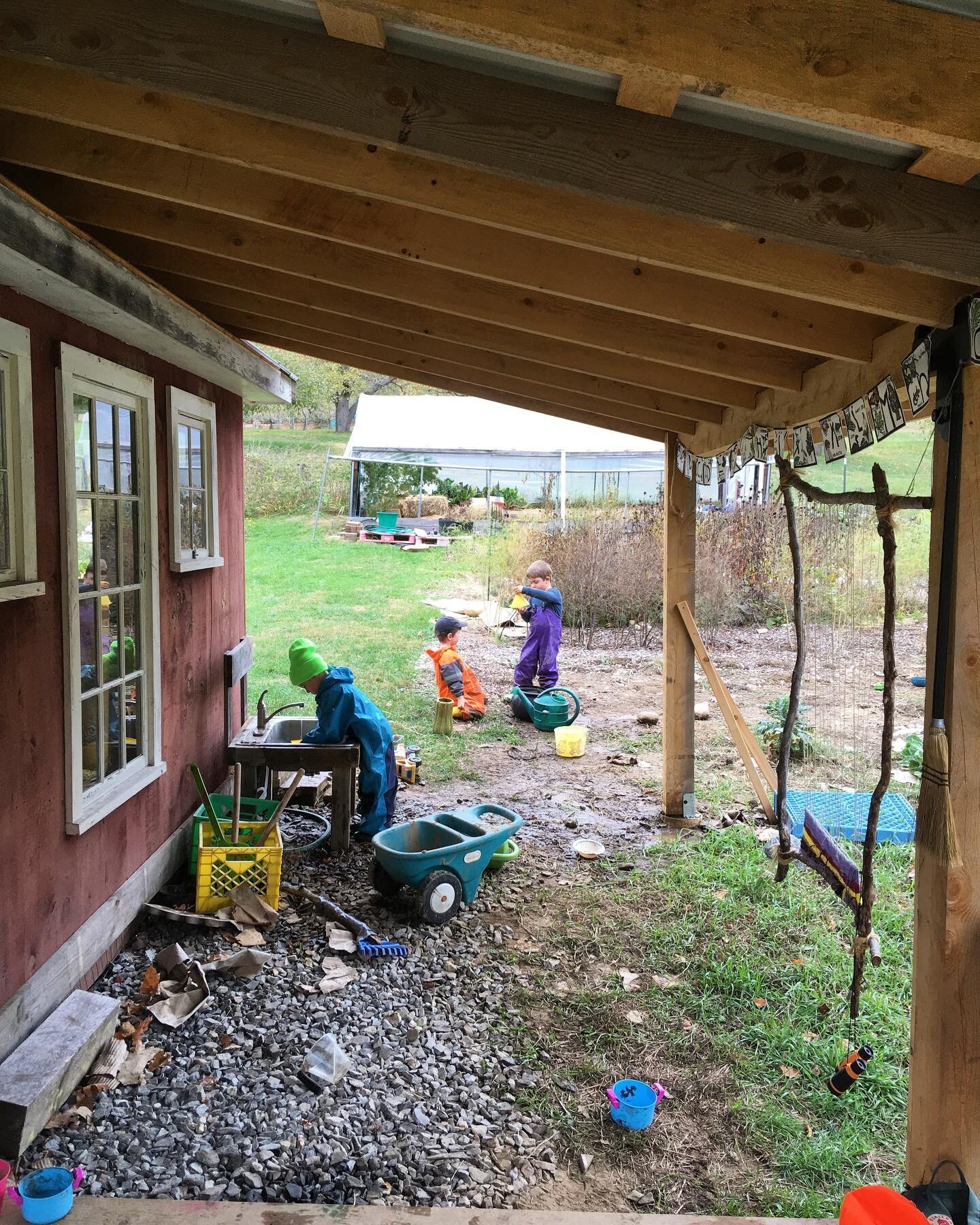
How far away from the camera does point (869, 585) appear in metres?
6.89

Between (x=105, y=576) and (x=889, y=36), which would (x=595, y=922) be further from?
(x=889, y=36)

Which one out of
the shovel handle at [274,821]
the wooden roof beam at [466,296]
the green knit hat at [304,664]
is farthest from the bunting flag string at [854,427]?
the shovel handle at [274,821]

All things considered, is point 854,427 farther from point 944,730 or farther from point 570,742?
point 570,742

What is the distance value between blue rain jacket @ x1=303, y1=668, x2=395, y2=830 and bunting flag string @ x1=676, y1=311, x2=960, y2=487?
8.62ft

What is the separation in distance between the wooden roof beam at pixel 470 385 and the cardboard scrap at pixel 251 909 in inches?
122

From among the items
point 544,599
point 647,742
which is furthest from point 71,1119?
point 544,599

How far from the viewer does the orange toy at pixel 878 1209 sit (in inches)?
77.6

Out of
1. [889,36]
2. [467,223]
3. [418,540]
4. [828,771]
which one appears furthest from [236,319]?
[418,540]

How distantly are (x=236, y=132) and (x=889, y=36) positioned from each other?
68.6 inches

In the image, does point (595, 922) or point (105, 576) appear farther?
point (595, 922)

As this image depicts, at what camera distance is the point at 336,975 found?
13.3 feet

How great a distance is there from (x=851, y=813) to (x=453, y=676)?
13.7 feet

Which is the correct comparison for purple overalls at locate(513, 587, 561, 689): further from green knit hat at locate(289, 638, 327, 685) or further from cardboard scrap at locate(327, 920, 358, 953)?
cardboard scrap at locate(327, 920, 358, 953)

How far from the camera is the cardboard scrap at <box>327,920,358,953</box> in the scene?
430 centimetres
